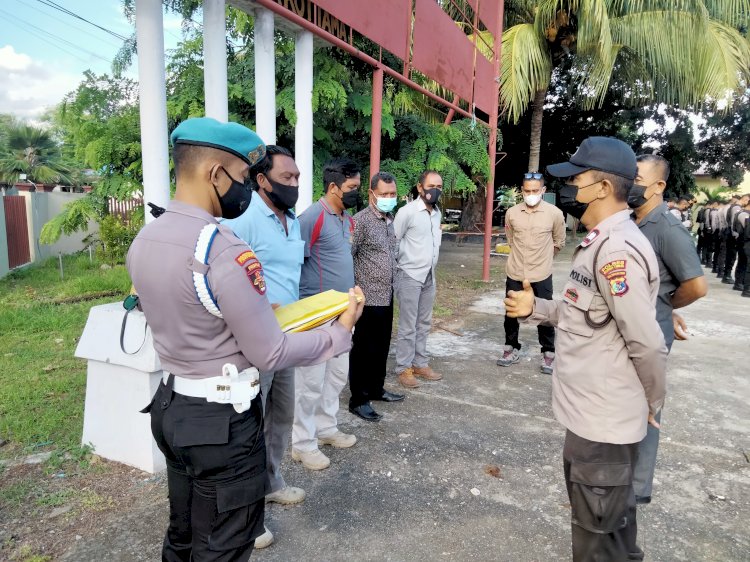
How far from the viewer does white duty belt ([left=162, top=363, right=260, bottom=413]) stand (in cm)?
154

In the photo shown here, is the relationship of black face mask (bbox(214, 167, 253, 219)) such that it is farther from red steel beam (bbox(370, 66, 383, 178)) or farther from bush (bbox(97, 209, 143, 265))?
bush (bbox(97, 209, 143, 265))

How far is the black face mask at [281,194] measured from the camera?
2.50m

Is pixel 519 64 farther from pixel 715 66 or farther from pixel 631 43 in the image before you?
pixel 715 66

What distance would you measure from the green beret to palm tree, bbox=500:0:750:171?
1090 cm

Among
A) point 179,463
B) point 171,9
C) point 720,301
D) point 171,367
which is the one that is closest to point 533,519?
point 179,463

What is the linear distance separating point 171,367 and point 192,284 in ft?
1.01

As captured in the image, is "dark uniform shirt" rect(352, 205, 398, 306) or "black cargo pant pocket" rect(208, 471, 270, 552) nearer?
"black cargo pant pocket" rect(208, 471, 270, 552)

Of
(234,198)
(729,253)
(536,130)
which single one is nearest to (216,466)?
(234,198)

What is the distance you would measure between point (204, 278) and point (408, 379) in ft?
11.0

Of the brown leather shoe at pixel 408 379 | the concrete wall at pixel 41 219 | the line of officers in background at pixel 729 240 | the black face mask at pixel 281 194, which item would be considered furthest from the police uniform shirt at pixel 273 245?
the line of officers in background at pixel 729 240

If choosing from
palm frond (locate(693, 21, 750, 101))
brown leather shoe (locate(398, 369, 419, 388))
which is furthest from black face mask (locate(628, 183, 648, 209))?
palm frond (locate(693, 21, 750, 101))

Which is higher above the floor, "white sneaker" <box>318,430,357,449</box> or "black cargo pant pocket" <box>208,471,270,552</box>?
"black cargo pant pocket" <box>208,471,270,552</box>

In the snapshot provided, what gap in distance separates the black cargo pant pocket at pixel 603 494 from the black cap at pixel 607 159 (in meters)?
1.05

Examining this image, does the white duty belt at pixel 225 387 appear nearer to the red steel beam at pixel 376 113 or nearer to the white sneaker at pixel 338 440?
the white sneaker at pixel 338 440
